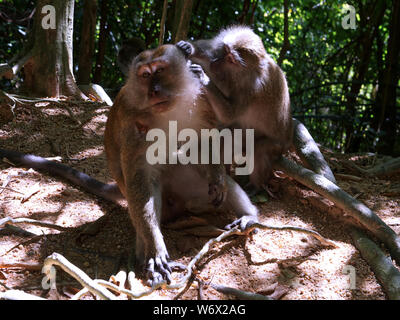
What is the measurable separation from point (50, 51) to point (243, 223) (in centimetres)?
331

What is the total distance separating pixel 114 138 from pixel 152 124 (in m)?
0.49

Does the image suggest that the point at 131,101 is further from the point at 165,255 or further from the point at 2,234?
the point at 2,234

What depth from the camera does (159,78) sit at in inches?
119

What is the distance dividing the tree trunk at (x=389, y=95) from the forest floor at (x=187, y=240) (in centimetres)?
218

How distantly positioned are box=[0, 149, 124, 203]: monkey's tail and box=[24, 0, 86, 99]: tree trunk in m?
1.37

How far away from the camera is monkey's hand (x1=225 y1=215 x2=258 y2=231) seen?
3222 millimetres

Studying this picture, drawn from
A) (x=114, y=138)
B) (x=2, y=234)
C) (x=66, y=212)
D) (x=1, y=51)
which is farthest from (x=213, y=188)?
(x=1, y=51)

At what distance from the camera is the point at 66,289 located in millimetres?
2586

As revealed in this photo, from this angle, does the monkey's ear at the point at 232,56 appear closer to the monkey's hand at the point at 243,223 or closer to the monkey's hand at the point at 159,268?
the monkey's hand at the point at 243,223

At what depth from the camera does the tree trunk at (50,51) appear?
4988 mm

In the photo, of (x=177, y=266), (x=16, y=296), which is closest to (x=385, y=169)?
(x=177, y=266)

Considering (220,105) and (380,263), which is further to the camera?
(220,105)

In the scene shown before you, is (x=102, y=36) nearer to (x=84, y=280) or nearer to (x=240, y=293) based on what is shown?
(x=84, y=280)

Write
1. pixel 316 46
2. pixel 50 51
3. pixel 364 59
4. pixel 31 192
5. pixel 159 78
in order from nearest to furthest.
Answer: pixel 159 78
pixel 31 192
pixel 50 51
pixel 364 59
pixel 316 46
